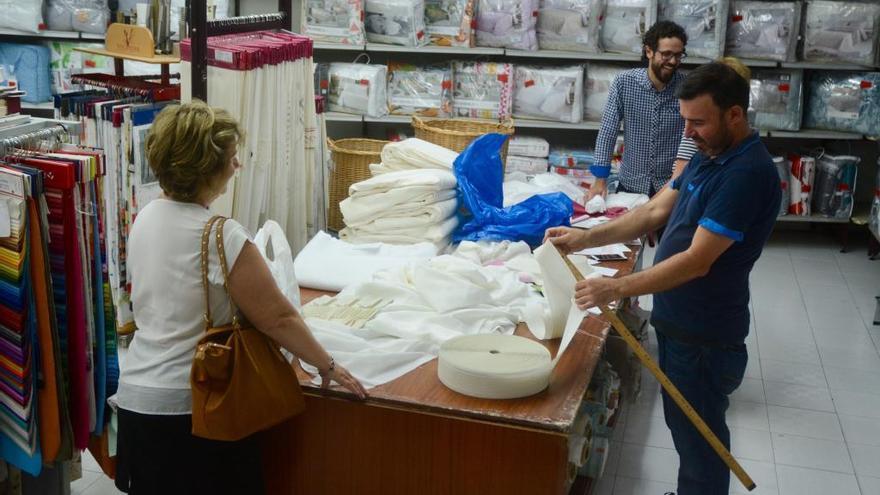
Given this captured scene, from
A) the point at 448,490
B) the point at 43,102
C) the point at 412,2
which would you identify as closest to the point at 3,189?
the point at 448,490

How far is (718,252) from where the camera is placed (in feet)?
9.18

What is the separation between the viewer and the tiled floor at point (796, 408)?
386 centimetres

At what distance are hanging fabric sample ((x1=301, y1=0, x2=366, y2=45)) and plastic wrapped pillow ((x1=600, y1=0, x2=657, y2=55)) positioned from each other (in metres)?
1.72

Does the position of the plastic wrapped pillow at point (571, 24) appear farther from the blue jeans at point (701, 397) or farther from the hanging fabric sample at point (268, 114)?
the blue jeans at point (701, 397)

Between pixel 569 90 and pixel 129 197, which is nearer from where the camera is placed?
pixel 129 197

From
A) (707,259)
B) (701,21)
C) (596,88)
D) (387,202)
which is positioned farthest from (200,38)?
(701,21)

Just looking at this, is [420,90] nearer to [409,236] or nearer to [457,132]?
[457,132]

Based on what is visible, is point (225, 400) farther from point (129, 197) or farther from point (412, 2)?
point (412, 2)

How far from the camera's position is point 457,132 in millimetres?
4906

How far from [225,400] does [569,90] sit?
5.00 m

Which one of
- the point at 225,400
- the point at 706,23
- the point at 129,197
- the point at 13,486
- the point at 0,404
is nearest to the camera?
the point at 225,400

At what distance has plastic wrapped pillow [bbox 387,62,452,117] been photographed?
23.0 ft

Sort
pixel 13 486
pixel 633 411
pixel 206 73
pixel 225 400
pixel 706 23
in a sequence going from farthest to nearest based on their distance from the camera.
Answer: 1. pixel 706 23
2. pixel 633 411
3. pixel 206 73
4. pixel 13 486
5. pixel 225 400

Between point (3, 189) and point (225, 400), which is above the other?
point (3, 189)
